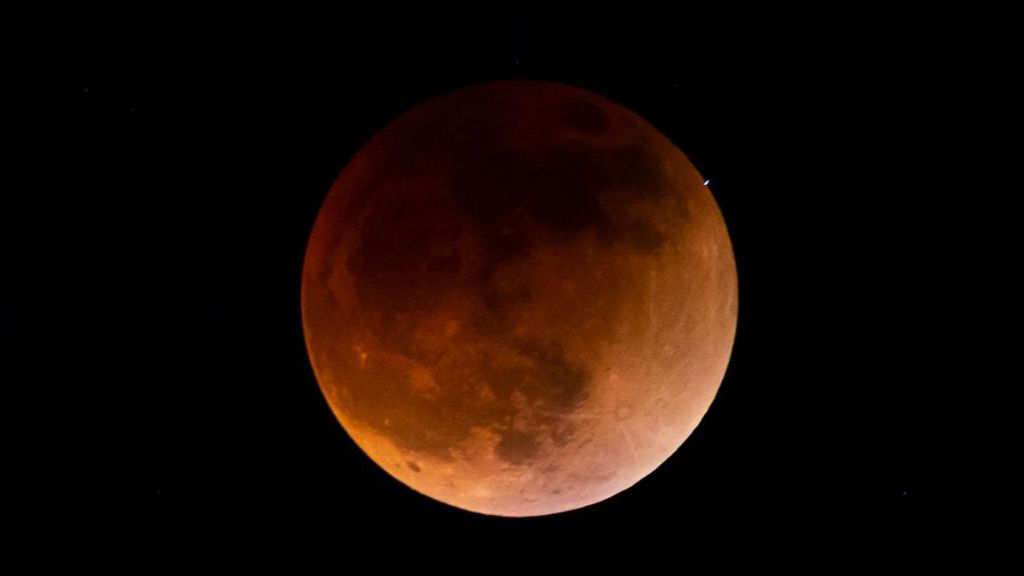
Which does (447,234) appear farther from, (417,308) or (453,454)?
(453,454)

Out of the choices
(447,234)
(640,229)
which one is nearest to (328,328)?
(447,234)

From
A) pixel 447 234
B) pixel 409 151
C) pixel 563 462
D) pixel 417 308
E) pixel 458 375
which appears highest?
pixel 409 151

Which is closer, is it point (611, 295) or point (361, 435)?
point (611, 295)

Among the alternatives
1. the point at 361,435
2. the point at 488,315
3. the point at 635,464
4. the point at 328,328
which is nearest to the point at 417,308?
the point at 488,315

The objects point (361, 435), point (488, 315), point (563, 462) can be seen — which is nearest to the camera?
point (488, 315)

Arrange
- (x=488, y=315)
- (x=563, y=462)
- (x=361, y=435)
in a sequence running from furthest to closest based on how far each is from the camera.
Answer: (x=361, y=435) → (x=563, y=462) → (x=488, y=315)

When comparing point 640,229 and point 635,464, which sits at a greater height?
point 640,229

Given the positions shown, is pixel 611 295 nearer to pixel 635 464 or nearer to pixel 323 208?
pixel 635 464
